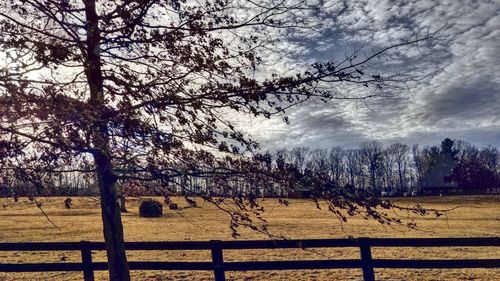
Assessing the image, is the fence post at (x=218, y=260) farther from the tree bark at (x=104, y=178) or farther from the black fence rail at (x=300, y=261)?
the tree bark at (x=104, y=178)

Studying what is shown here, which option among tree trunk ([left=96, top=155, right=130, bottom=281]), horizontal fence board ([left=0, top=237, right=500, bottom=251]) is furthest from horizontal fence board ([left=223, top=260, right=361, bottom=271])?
tree trunk ([left=96, top=155, right=130, bottom=281])

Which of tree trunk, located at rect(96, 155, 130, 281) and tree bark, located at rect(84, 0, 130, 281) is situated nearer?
tree bark, located at rect(84, 0, 130, 281)

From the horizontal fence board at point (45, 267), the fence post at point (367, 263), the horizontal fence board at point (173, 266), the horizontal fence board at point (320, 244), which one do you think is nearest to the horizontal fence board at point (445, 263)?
the fence post at point (367, 263)

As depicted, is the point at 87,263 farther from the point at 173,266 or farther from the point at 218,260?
the point at 218,260

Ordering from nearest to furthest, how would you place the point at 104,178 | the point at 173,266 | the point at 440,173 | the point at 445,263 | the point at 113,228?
1. the point at 104,178
2. the point at 113,228
3. the point at 445,263
4. the point at 173,266
5. the point at 440,173

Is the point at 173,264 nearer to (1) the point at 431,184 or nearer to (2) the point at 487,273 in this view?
(2) the point at 487,273

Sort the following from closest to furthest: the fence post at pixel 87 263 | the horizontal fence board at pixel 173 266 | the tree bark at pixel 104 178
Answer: the tree bark at pixel 104 178, the horizontal fence board at pixel 173 266, the fence post at pixel 87 263

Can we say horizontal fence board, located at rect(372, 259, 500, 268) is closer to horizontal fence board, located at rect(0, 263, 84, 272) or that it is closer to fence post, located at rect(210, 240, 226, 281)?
fence post, located at rect(210, 240, 226, 281)

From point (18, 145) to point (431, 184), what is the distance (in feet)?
341

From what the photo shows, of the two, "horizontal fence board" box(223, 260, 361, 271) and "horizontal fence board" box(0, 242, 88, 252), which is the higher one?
"horizontal fence board" box(0, 242, 88, 252)

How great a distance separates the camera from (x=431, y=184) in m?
95.8

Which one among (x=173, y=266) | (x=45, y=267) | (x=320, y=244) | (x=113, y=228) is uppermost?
(x=113, y=228)

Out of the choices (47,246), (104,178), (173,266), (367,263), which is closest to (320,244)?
(367,263)

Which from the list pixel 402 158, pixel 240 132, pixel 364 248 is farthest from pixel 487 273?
pixel 402 158
